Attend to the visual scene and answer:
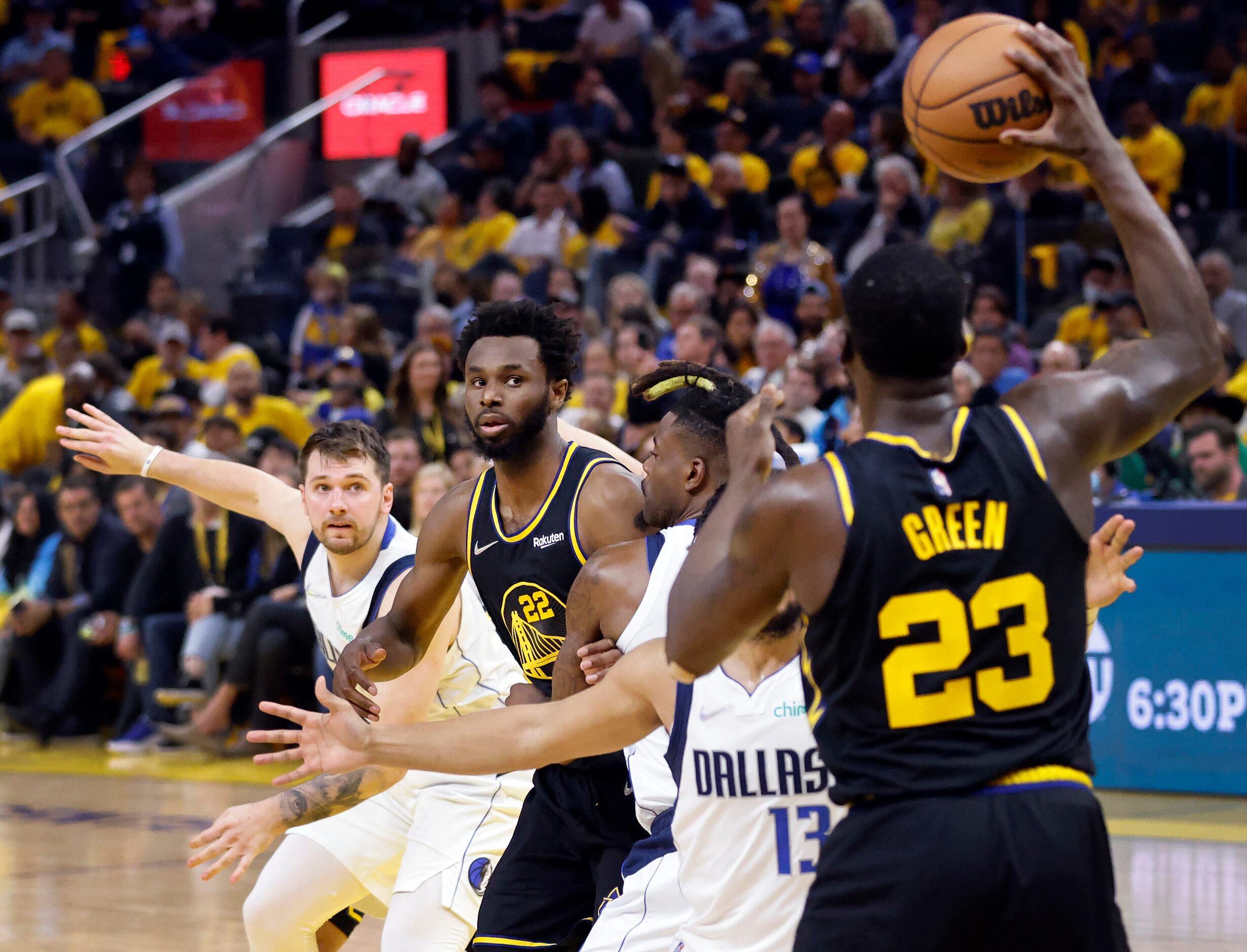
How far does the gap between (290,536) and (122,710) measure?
6.17 metres

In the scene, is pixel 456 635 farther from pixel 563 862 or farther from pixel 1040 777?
pixel 1040 777

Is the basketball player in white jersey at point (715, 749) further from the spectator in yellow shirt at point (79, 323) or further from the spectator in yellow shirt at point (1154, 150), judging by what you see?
the spectator in yellow shirt at point (79, 323)

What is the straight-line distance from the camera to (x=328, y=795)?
4547 mm

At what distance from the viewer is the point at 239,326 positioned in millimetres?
15477

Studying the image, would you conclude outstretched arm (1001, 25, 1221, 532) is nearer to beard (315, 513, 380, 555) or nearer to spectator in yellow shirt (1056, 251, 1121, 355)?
beard (315, 513, 380, 555)

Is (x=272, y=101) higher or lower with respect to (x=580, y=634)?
higher

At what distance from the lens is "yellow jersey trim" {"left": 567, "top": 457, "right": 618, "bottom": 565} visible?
15.0 ft

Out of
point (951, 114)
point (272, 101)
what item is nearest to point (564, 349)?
point (951, 114)

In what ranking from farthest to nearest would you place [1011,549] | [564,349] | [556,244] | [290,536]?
[556,244] < [290,536] < [564,349] < [1011,549]

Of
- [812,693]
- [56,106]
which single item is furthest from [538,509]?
[56,106]

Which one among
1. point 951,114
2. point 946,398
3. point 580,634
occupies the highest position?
point 951,114

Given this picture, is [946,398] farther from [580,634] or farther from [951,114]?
[580,634]

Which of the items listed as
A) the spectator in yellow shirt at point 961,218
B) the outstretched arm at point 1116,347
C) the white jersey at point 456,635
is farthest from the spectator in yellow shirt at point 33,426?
the outstretched arm at point 1116,347

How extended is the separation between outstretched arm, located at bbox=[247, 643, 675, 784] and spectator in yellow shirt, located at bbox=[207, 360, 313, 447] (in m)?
8.56
